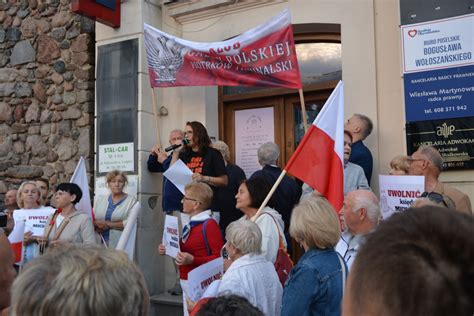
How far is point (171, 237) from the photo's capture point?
4668 mm

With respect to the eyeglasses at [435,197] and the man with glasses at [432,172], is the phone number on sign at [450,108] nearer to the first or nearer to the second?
the man with glasses at [432,172]

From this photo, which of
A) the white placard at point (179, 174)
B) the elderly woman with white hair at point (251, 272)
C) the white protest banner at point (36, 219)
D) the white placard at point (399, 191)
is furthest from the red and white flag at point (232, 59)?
the elderly woman with white hair at point (251, 272)

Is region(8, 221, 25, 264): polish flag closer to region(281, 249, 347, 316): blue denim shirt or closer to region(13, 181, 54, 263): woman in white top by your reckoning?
region(13, 181, 54, 263): woman in white top

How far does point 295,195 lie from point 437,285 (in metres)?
4.53

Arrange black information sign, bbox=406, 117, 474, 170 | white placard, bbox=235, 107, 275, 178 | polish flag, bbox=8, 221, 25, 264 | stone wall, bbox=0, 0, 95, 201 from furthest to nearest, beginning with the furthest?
stone wall, bbox=0, 0, 95, 201, white placard, bbox=235, 107, 275, 178, black information sign, bbox=406, 117, 474, 170, polish flag, bbox=8, 221, 25, 264

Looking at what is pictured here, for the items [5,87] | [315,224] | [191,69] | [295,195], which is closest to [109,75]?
[191,69]

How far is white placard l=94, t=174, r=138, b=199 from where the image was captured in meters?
6.91

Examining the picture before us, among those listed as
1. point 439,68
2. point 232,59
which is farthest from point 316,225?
point 232,59

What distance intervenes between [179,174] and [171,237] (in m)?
1.04

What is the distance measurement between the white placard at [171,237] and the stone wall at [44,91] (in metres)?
3.11

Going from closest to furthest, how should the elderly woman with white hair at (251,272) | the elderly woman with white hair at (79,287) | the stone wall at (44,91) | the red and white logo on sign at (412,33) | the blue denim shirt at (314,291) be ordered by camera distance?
the elderly woman with white hair at (79,287) → the blue denim shirt at (314,291) → the elderly woman with white hair at (251,272) → the red and white logo on sign at (412,33) → the stone wall at (44,91)

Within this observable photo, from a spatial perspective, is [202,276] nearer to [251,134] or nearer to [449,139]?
[449,139]

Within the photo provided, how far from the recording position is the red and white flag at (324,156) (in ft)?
14.6

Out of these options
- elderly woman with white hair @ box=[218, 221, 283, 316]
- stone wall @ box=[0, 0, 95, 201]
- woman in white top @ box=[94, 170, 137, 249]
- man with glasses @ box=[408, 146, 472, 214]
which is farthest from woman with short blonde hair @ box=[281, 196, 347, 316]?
stone wall @ box=[0, 0, 95, 201]
